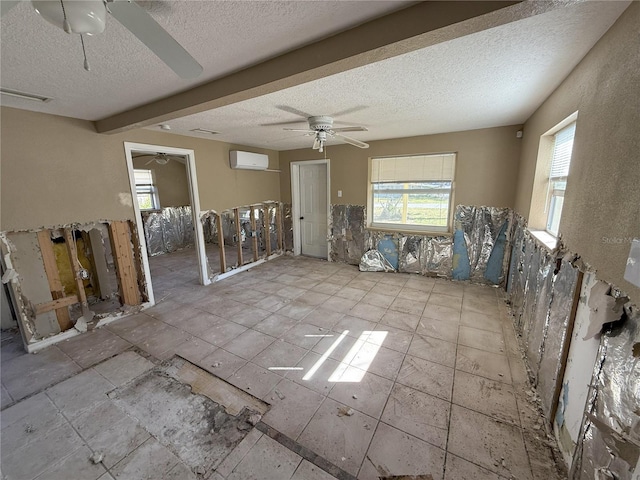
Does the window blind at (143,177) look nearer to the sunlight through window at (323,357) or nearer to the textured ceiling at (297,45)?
the textured ceiling at (297,45)

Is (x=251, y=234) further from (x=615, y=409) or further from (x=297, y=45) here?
(x=615, y=409)

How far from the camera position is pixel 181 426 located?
166cm

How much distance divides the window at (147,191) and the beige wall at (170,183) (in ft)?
0.28

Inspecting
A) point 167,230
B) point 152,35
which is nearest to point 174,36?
point 152,35

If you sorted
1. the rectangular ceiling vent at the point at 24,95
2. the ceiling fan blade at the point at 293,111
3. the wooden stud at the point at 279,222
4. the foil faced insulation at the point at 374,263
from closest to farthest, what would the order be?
the rectangular ceiling vent at the point at 24,95 < the ceiling fan blade at the point at 293,111 < the foil faced insulation at the point at 374,263 < the wooden stud at the point at 279,222

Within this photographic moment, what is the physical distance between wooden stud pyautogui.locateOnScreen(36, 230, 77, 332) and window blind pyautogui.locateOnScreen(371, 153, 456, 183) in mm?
4279

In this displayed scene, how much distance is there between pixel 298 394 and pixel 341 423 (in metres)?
0.39

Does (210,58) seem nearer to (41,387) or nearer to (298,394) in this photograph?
(298,394)

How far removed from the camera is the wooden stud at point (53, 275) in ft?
8.30

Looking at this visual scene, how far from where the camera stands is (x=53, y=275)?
2.64 m

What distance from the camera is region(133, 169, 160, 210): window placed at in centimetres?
586

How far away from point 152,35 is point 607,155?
6.72ft

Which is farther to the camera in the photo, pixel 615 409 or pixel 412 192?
pixel 412 192

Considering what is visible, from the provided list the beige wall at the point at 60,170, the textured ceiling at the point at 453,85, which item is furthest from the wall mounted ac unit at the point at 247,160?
the beige wall at the point at 60,170
